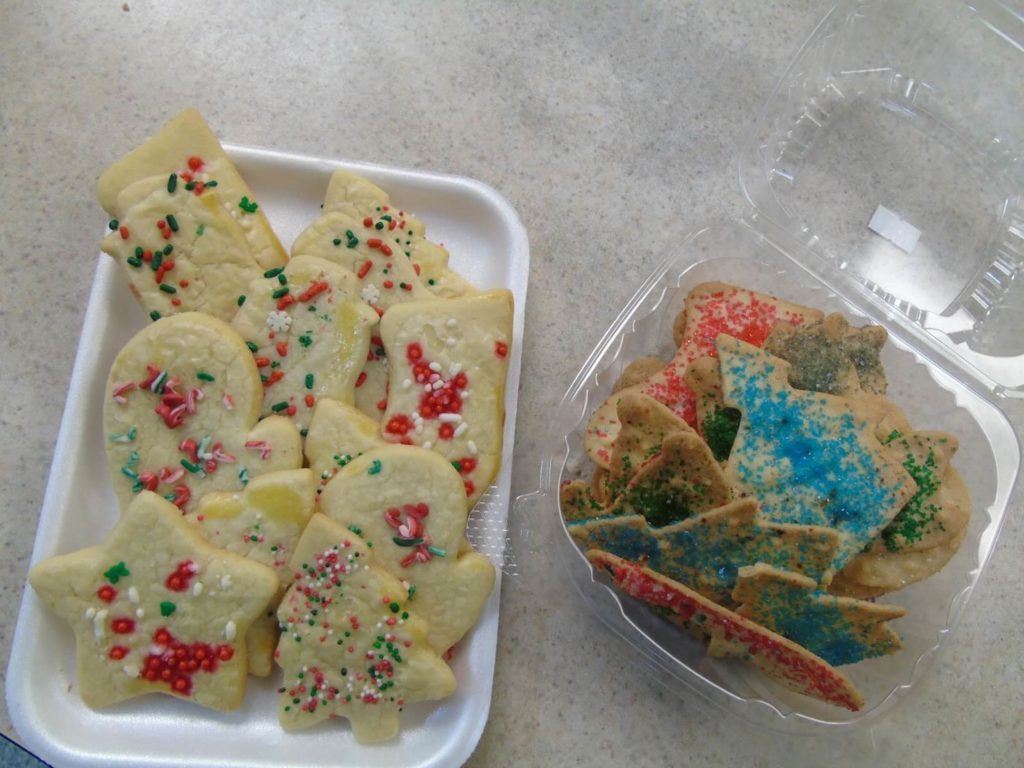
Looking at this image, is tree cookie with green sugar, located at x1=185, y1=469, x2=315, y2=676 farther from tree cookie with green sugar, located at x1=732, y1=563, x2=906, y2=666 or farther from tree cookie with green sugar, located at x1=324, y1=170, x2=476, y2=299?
tree cookie with green sugar, located at x1=732, y1=563, x2=906, y2=666

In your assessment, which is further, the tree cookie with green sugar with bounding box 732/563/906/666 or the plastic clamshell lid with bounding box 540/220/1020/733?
the plastic clamshell lid with bounding box 540/220/1020/733

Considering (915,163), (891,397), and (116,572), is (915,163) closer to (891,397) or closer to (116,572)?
(891,397)

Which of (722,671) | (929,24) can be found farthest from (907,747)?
(929,24)

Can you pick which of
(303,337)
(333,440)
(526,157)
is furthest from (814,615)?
(526,157)

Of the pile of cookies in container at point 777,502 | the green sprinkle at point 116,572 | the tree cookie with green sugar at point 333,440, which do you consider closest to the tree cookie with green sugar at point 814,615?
the pile of cookies in container at point 777,502

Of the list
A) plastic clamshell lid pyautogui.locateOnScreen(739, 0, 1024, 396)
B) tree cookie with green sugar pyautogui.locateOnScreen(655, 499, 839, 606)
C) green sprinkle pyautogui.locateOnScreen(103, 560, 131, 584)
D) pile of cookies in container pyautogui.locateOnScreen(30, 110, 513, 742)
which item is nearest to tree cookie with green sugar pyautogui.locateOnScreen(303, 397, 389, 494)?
pile of cookies in container pyautogui.locateOnScreen(30, 110, 513, 742)

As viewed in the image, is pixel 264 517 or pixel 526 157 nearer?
pixel 264 517

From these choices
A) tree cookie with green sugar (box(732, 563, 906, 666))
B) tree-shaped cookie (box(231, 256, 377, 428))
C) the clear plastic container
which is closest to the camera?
tree cookie with green sugar (box(732, 563, 906, 666))

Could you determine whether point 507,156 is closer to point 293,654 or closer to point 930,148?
point 930,148
